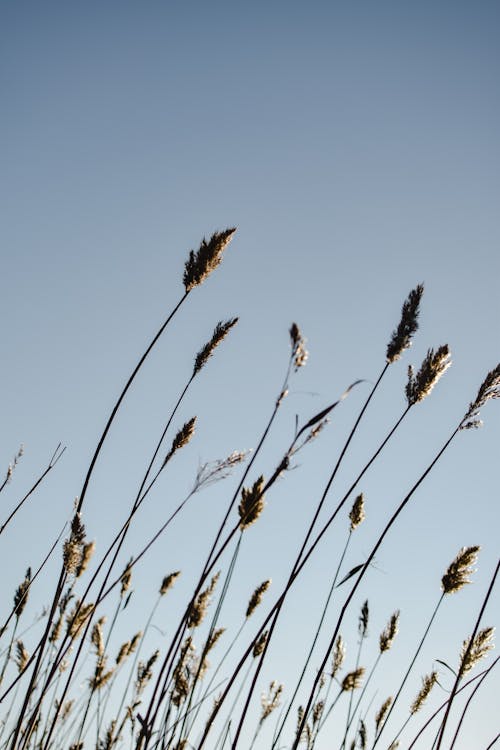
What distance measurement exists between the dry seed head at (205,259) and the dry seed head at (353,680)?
333cm

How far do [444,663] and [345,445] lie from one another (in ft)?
4.77

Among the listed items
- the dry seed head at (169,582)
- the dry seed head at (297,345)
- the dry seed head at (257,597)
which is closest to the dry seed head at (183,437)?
the dry seed head at (297,345)

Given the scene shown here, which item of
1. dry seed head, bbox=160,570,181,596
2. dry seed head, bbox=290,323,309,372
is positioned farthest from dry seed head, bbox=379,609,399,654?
dry seed head, bbox=290,323,309,372

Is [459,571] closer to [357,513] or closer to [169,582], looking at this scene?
[357,513]

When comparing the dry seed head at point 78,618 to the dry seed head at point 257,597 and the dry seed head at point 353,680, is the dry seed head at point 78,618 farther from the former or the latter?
the dry seed head at point 353,680

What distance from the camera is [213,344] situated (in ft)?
9.07

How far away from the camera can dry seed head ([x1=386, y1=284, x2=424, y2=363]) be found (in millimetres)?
2578

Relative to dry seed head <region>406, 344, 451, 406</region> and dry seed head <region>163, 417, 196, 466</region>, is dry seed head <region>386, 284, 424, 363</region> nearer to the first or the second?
dry seed head <region>406, 344, 451, 406</region>

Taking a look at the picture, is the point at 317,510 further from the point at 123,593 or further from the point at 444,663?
the point at 123,593

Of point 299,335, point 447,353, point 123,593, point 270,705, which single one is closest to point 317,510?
point 299,335

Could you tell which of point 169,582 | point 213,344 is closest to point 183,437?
point 213,344

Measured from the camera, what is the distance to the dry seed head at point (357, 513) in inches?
155

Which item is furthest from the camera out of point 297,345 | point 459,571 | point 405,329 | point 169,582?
point 169,582

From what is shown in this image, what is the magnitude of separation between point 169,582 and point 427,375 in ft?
9.39
